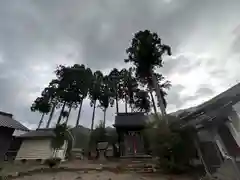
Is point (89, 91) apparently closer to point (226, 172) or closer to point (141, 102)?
point (141, 102)

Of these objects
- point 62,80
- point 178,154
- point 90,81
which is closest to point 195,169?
point 178,154

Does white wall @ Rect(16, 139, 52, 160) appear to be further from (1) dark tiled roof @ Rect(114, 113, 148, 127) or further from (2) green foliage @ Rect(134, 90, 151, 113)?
(2) green foliage @ Rect(134, 90, 151, 113)

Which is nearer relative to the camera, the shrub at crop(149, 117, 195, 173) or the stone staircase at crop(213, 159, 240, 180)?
the stone staircase at crop(213, 159, 240, 180)

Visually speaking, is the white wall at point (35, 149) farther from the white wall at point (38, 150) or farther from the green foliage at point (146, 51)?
the green foliage at point (146, 51)

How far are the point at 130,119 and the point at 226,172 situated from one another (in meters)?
13.2

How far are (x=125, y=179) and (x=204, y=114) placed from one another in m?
4.72

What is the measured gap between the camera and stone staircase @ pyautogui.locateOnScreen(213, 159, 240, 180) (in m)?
7.12

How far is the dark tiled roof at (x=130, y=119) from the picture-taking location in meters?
18.6

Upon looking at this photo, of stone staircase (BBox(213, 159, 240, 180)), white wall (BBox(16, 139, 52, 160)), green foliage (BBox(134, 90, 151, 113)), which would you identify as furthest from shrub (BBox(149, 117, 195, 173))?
green foliage (BBox(134, 90, 151, 113))

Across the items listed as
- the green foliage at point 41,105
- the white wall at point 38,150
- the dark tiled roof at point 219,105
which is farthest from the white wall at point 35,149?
the dark tiled roof at point 219,105

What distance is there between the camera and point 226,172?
766cm

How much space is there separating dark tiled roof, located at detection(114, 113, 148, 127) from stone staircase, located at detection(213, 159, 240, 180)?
955 centimetres

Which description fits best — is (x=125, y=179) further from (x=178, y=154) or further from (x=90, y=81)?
(x=90, y=81)

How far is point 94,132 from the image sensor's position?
2447 cm
